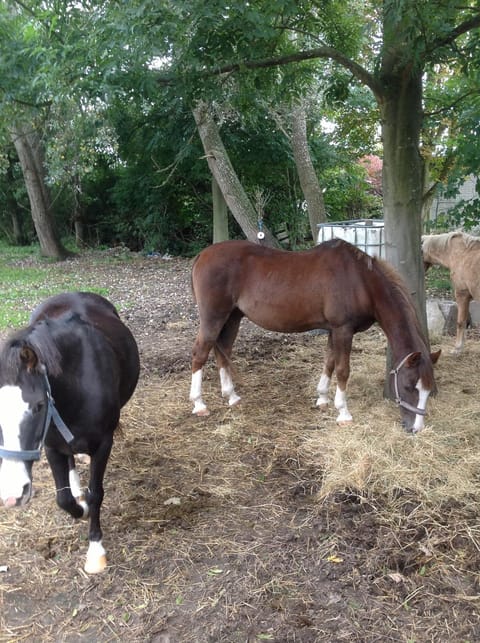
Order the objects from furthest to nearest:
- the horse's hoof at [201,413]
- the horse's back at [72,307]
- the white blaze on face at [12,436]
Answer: the horse's hoof at [201,413]
the horse's back at [72,307]
the white blaze on face at [12,436]

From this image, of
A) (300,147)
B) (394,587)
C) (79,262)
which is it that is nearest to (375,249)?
(300,147)

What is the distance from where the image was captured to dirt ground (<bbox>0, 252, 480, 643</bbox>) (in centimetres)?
228

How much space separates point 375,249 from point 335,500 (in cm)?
367

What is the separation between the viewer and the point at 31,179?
44.4ft

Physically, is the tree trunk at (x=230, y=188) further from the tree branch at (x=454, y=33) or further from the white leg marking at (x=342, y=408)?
the tree branch at (x=454, y=33)

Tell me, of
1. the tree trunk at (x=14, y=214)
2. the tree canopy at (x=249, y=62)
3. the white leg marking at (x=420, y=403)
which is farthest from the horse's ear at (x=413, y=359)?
the tree trunk at (x=14, y=214)

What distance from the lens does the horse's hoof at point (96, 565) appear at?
259 cm

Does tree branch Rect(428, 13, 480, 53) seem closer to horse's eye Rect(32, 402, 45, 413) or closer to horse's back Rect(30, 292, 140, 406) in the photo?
horse's back Rect(30, 292, 140, 406)

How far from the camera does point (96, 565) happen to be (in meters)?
2.60

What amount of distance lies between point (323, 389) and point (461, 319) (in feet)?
7.35

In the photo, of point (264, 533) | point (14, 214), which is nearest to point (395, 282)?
point (264, 533)

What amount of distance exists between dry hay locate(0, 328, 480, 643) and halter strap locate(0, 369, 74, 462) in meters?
0.76

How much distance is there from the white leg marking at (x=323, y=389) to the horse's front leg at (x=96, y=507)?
226 centimetres

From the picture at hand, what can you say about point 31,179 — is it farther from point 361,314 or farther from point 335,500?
point 335,500
